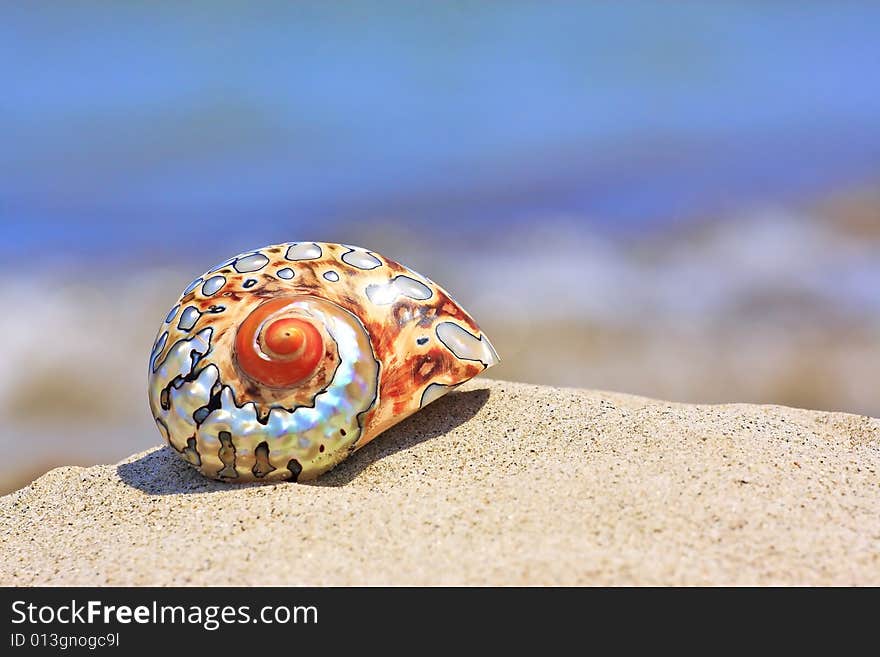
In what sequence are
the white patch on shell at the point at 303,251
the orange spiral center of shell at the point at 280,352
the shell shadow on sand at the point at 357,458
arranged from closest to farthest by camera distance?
1. the orange spiral center of shell at the point at 280,352
2. the shell shadow on sand at the point at 357,458
3. the white patch on shell at the point at 303,251

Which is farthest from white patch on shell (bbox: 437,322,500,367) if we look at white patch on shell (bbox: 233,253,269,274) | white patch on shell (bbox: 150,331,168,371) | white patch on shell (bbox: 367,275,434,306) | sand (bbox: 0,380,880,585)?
white patch on shell (bbox: 150,331,168,371)

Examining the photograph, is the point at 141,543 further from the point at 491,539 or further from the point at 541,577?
the point at 541,577

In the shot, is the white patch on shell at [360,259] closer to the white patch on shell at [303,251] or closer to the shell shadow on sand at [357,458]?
the white patch on shell at [303,251]

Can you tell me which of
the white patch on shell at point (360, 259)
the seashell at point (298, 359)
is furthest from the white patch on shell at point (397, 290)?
the white patch on shell at point (360, 259)

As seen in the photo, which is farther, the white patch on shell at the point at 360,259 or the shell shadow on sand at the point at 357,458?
the white patch on shell at the point at 360,259

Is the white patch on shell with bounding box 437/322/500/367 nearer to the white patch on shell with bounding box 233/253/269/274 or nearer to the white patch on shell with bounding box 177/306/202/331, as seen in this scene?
the white patch on shell with bounding box 233/253/269/274

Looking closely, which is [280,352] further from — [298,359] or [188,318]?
[188,318]
